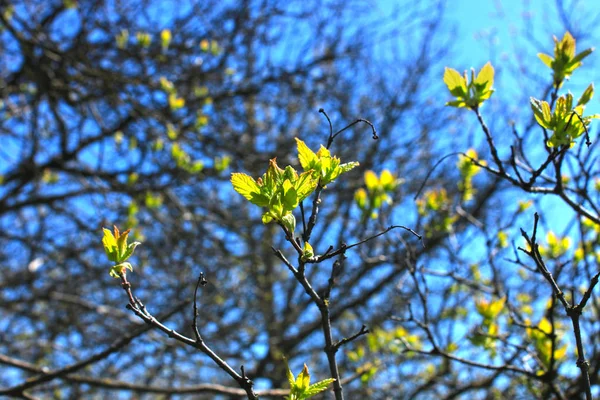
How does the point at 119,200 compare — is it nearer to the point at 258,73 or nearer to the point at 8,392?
the point at 258,73

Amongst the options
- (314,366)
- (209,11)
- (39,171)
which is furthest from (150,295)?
(209,11)

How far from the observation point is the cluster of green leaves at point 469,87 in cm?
193

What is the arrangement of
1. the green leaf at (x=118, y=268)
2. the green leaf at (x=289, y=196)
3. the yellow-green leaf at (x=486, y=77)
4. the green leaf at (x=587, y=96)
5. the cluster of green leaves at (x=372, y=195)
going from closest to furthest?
1. the green leaf at (x=289, y=196)
2. the green leaf at (x=118, y=268)
3. the green leaf at (x=587, y=96)
4. the yellow-green leaf at (x=486, y=77)
5. the cluster of green leaves at (x=372, y=195)

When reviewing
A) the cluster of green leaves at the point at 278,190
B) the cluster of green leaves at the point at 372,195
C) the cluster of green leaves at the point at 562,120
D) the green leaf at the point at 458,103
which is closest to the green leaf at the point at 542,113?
the cluster of green leaves at the point at 562,120

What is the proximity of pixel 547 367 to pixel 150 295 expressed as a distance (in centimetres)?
437

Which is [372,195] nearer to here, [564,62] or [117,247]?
[564,62]

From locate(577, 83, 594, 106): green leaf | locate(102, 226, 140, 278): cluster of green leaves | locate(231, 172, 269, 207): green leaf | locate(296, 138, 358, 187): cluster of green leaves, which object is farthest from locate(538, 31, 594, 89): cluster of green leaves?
locate(102, 226, 140, 278): cluster of green leaves

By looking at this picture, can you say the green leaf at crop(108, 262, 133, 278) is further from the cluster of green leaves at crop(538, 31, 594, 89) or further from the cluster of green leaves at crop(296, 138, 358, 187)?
the cluster of green leaves at crop(538, 31, 594, 89)

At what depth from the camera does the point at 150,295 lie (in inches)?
228

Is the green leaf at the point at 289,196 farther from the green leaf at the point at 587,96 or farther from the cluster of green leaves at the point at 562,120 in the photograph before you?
the green leaf at the point at 587,96

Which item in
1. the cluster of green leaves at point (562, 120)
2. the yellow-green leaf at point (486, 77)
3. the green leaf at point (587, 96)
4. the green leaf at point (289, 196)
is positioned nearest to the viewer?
the green leaf at point (289, 196)

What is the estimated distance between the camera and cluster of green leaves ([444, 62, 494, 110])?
1.93 meters

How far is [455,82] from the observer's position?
196 centimetres

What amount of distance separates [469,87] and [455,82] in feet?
0.19
